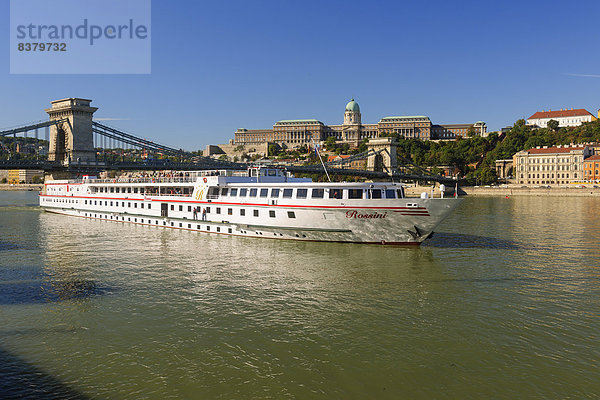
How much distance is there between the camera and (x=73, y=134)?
268ft

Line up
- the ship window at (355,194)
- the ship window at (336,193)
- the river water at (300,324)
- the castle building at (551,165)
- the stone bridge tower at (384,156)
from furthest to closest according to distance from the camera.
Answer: the stone bridge tower at (384,156), the castle building at (551,165), the ship window at (336,193), the ship window at (355,194), the river water at (300,324)

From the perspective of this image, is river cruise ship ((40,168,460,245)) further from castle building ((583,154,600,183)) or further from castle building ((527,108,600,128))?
castle building ((527,108,600,128))

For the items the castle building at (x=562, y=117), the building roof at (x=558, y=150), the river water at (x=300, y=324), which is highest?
the castle building at (x=562, y=117)

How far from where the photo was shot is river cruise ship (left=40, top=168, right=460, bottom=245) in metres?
24.9

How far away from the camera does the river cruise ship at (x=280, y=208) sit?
2489 centimetres

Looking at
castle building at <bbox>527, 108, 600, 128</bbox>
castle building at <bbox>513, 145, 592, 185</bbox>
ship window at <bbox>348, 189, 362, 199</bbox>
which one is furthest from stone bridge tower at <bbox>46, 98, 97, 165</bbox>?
castle building at <bbox>527, 108, 600, 128</bbox>

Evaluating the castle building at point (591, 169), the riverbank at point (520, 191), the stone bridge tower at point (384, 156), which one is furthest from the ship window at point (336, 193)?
the castle building at point (591, 169)

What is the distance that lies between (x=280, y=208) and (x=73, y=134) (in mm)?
69897

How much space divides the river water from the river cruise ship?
5.57ft

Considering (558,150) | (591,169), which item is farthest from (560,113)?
(591,169)

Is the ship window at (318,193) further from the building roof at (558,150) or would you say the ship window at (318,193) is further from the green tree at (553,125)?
the green tree at (553,125)

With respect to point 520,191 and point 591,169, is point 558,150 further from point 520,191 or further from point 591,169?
point 520,191

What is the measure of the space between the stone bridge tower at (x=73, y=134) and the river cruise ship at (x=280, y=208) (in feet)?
159

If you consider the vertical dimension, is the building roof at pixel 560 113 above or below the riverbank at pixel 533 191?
above
